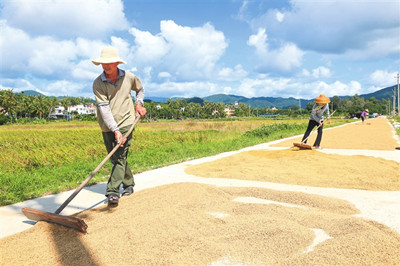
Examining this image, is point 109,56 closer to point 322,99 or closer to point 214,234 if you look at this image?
point 214,234

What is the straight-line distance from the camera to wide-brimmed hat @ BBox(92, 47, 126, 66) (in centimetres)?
339

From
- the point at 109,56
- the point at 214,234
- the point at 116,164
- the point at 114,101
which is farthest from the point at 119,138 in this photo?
the point at 214,234

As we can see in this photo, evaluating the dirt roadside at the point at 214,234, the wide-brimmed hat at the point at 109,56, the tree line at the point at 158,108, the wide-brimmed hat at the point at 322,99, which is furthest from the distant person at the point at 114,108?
the tree line at the point at 158,108

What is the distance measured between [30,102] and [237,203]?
77.7m

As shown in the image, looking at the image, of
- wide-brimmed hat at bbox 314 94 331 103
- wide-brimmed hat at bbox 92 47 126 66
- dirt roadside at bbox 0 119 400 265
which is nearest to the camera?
dirt roadside at bbox 0 119 400 265

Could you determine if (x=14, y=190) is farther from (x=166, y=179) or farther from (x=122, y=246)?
(x=122, y=246)

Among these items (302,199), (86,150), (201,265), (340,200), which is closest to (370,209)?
(340,200)

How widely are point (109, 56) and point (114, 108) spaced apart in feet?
2.06

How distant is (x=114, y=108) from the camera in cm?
359

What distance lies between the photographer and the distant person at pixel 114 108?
3.41 metres

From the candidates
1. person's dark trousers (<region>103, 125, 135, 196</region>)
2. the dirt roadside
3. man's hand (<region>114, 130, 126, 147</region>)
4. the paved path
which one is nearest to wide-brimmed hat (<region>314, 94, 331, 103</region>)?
the paved path

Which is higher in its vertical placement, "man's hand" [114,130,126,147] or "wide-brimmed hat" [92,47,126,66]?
"wide-brimmed hat" [92,47,126,66]

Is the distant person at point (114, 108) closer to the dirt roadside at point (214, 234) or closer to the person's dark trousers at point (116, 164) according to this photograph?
the person's dark trousers at point (116, 164)

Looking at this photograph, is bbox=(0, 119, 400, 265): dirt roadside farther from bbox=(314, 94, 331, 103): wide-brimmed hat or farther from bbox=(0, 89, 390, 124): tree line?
bbox=(0, 89, 390, 124): tree line
